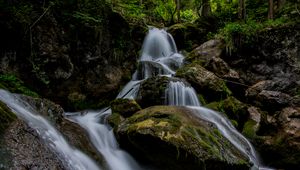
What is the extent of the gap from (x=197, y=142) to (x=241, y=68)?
316 inches

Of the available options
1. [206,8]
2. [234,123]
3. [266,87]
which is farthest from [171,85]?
[206,8]

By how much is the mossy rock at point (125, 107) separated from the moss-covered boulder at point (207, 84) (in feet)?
10.0

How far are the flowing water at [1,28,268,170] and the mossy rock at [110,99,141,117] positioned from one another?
449 millimetres

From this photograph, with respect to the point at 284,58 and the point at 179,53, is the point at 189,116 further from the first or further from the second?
the point at 179,53

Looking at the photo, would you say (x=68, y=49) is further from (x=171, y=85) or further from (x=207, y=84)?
(x=207, y=84)

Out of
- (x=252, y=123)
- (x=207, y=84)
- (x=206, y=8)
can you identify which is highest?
(x=206, y=8)

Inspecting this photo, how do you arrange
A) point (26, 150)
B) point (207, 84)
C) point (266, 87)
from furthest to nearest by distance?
point (266, 87), point (207, 84), point (26, 150)

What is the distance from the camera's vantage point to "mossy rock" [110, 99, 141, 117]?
895 cm

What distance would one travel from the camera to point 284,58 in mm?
12961

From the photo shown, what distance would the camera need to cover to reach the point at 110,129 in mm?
8461

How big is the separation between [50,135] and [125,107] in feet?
11.8

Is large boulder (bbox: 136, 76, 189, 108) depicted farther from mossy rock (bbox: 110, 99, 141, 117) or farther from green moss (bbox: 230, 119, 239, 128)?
green moss (bbox: 230, 119, 239, 128)

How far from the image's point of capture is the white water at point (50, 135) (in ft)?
16.9

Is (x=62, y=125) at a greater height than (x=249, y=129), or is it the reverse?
(x=62, y=125)
